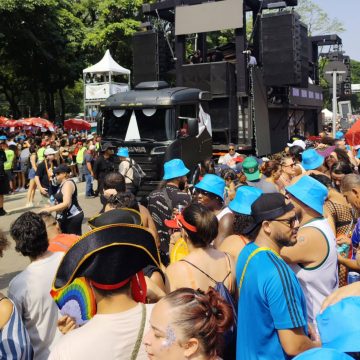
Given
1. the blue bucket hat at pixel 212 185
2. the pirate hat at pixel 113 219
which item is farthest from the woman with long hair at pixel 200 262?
the blue bucket hat at pixel 212 185

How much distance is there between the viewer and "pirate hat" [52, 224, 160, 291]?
7.34ft

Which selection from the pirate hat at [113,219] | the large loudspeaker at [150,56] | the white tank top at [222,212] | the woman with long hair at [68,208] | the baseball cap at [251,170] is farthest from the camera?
the large loudspeaker at [150,56]

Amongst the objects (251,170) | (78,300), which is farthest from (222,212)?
(78,300)

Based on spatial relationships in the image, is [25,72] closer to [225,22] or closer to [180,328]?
[225,22]

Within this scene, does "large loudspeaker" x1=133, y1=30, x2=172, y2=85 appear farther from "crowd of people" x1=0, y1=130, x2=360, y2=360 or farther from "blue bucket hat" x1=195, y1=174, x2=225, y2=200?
"crowd of people" x1=0, y1=130, x2=360, y2=360

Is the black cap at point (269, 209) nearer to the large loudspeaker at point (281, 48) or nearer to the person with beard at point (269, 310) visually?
the person with beard at point (269, 310)

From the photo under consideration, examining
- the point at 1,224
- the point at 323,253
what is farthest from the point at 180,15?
the point at 323,253

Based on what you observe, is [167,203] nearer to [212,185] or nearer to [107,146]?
[212,185]

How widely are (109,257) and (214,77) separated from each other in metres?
12.0

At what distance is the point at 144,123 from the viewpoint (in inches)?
466

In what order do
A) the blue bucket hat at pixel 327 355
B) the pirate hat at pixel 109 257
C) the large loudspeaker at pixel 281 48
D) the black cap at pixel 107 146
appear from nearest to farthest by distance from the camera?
the blue bucket hat at pixel 327 355, the pirate hat at pixel 109 257, the black cap at pixel 107 146, the large loudspeaker at pixel 281 48

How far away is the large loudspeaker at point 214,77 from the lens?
537 inches

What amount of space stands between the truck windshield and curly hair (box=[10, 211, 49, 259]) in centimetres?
814

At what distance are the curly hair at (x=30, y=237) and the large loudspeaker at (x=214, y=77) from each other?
10.7 m
